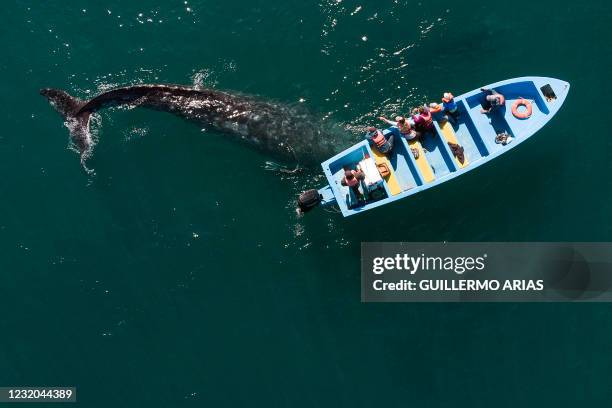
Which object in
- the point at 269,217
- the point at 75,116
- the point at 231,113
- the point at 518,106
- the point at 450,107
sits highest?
the point at 75,116

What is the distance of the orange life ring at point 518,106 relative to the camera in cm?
3095

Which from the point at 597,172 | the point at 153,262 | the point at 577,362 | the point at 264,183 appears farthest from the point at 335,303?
the point at 597,172

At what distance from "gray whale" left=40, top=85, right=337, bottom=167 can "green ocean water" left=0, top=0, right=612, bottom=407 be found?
62cm

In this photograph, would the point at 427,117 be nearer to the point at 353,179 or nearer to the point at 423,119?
the point at 423,119

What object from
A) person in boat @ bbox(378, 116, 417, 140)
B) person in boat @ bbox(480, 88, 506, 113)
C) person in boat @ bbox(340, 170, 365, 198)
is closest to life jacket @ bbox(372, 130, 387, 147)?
person in boat @ bbox(378, 116, 417, 140)

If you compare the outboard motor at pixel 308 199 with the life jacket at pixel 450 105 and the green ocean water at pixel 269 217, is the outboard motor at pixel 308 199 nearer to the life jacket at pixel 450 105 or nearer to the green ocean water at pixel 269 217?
the green ocean water at pixel 269 217

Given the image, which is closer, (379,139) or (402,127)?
(379,139)

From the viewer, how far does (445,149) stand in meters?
31.0

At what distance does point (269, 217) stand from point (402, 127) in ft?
25.8

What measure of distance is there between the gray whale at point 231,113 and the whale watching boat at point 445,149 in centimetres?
288

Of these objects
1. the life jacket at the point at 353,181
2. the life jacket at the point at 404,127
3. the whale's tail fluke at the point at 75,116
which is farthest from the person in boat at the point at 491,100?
the whale's tail fluke at the point at 75,116

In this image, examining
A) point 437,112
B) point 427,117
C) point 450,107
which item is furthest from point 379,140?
point 450,107

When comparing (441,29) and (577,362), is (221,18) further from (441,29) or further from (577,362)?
(577,362)

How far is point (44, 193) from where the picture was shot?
112 feet
